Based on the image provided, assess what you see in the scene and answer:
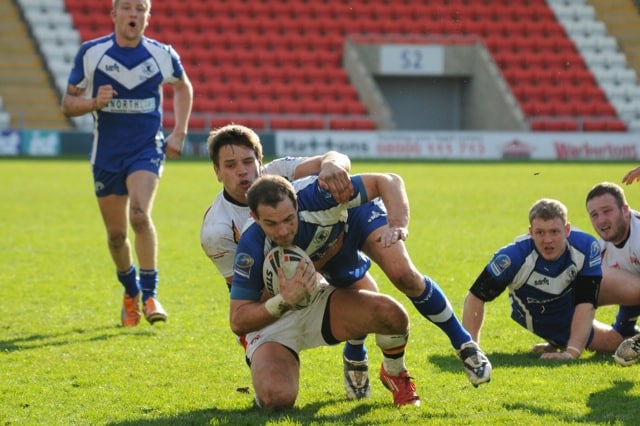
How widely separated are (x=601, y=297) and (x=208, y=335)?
267 cm

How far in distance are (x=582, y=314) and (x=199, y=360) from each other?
2.38 meters

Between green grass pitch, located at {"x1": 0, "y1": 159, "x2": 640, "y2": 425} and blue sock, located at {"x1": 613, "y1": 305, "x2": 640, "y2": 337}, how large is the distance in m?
0.34

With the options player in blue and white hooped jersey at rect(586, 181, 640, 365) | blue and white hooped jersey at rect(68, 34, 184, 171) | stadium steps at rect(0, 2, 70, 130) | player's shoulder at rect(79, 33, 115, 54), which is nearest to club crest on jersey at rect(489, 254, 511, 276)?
player in blue and white hooped jersey at rect(586, 181, 640, 365)

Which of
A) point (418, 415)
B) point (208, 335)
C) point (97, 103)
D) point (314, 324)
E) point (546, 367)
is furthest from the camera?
point (97, 103)

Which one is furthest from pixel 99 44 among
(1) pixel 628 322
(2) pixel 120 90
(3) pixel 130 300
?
(1) pixel 628 322

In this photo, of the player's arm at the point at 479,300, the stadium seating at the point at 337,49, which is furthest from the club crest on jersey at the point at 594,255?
the stadium seating at the point at 337,49

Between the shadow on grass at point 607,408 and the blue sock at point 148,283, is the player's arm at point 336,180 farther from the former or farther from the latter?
the blue sock at point 148,283

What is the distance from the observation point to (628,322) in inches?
250

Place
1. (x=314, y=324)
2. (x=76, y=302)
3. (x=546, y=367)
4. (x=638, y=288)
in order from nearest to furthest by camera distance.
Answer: (x=314, y=324) < (x=546, y=367) < (x=638, y=288) < (x=76, y=302)

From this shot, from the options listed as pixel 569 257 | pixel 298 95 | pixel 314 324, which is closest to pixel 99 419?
pixel 314 324

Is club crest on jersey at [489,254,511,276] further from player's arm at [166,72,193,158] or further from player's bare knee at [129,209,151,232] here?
player's arm at [166,72,193,158]

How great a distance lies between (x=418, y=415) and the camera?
15.4ft

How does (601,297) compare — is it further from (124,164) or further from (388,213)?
(124,164)

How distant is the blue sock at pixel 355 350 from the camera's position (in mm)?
5262
